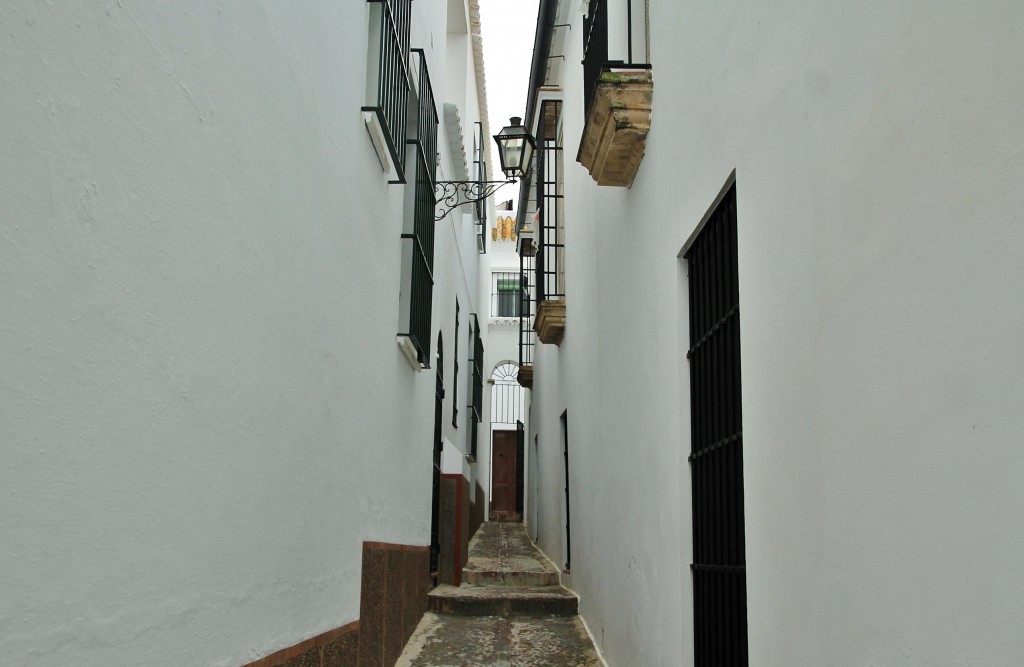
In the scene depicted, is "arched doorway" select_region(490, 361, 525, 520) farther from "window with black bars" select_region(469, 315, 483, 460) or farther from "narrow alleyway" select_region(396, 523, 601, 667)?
"narrow alleyway" select_region(396, 523, 601, 667)

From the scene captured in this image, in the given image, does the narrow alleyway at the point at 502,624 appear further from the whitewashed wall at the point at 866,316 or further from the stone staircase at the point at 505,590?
the whitewashed wall at the point at 866,316

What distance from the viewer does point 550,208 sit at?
1147cm

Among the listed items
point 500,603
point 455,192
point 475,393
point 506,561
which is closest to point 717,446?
point 455,192

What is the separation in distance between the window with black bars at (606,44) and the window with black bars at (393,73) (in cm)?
104

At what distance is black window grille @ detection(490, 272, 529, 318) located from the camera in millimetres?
23516

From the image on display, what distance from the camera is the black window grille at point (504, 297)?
77.2 feet

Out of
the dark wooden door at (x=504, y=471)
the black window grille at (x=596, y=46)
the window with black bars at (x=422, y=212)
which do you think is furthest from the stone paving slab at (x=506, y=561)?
the dark wooden door at (x=504, y=471)

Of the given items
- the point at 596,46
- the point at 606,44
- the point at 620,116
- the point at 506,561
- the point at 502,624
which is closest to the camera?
the point at 620,116

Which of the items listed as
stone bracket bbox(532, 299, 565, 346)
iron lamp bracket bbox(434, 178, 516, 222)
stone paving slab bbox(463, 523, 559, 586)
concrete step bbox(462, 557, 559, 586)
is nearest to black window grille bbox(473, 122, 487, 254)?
iron lamp bracket bbox(434, 178, 516, 222)

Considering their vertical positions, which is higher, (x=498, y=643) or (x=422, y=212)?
(x=422, y=212)

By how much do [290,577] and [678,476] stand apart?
65.0 inches

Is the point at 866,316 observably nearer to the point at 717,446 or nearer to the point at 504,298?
the point at 717,446

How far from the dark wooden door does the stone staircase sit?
32.7ft

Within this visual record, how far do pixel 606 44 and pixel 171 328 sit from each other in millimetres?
3984
